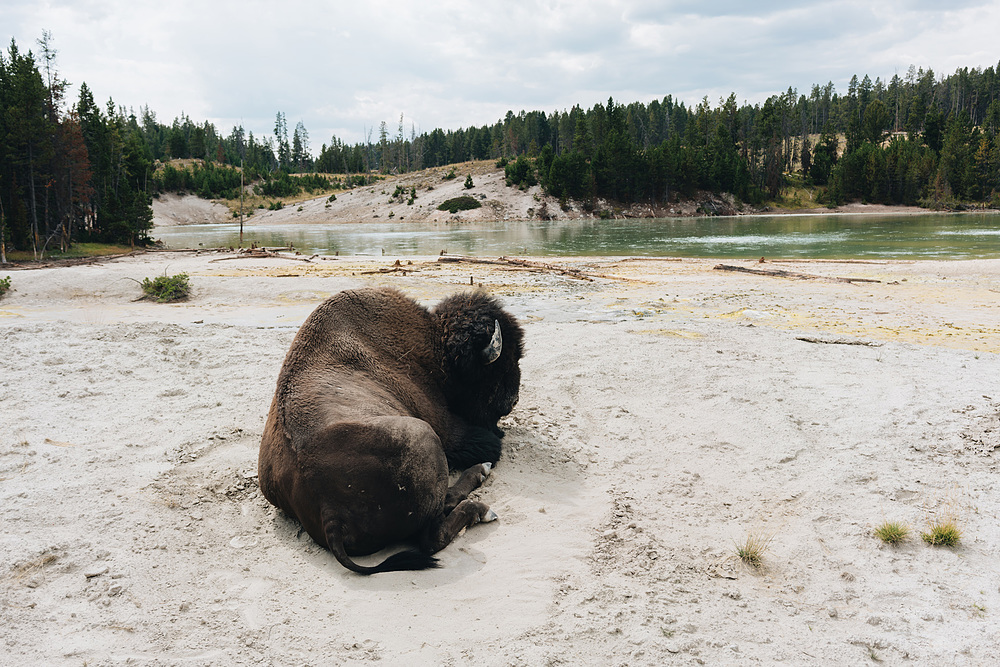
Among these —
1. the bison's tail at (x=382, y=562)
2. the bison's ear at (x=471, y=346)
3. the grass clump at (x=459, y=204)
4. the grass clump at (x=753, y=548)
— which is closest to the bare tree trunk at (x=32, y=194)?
the bison's ear at (x=471, y=346)

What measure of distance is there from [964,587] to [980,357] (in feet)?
20.3

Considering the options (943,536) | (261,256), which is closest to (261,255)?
(261,256)

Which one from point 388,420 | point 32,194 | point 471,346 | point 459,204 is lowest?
point 388,420

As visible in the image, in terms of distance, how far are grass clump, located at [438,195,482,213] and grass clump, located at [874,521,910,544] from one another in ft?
291

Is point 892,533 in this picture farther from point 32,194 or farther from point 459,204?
point 459,204

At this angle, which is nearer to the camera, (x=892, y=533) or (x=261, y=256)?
(x=892, y=533)

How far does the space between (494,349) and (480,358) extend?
19 centimetres

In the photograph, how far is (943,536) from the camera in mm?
3559

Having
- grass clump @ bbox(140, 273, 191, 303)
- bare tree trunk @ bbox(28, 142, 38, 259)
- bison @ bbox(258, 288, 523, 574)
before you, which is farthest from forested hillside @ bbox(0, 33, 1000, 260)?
bison @ bbox(258, 288, 523, 574)

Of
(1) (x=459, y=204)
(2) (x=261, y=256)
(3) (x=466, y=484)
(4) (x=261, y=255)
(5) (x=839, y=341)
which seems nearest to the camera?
(3) (x=466, y=484)

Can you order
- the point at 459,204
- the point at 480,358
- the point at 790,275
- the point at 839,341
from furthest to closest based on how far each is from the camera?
the point at 459,204, the point at 790,275, the point at 839,341, the point at 480,358

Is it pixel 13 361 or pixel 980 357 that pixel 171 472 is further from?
pixel 980 357

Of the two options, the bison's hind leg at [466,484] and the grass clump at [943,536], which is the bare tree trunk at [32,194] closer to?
the bison's hind leg at [466,484]

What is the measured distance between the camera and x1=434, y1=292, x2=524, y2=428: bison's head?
16.2 feet
